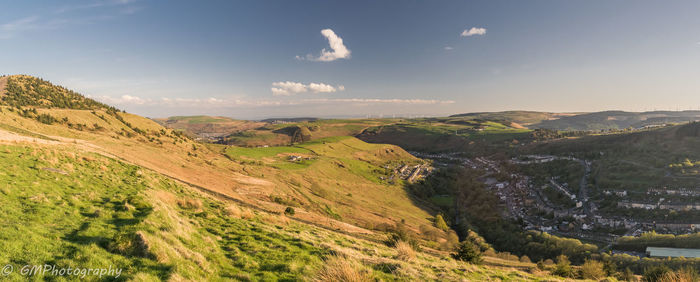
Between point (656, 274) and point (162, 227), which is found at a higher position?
point (162, 227)

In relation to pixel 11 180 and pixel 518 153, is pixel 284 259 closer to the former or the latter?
pixel 11 180

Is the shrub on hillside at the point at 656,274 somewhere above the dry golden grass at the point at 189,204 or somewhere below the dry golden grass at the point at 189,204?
below

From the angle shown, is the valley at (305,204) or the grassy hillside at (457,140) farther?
the grassy hillside at (457,140)

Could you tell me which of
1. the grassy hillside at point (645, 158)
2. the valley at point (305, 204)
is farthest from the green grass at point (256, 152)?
the grassy hillside at point (645, 158)

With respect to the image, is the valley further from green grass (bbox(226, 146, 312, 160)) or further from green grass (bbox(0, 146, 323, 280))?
green grass (bbox(226, 146, 312, 160))

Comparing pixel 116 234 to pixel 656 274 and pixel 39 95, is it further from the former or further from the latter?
pixel 39 95

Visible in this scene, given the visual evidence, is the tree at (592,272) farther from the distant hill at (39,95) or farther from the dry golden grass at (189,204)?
the distant hill at (39,95)

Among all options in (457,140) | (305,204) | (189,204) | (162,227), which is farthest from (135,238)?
(457,140)

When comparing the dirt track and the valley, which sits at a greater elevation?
the dirt track

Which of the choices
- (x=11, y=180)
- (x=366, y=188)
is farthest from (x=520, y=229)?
(x=11, y=180)

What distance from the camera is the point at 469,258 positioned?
18656mm

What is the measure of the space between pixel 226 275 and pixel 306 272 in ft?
8.98

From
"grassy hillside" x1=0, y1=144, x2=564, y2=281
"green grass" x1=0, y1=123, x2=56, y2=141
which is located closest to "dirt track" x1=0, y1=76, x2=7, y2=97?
"green grass" x1=0, y1=123, x2=56, y2=141

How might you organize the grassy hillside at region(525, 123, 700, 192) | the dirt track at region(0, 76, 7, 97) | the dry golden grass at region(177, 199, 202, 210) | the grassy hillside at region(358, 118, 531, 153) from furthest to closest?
the grassy hillside at region(358, 118, 531, 153), the dirt track at region(0, 76, 7, 97), the grassy hillside at region(525, 123, 700, 192), the dry golden grass at region(177, 199, 202, 210)
